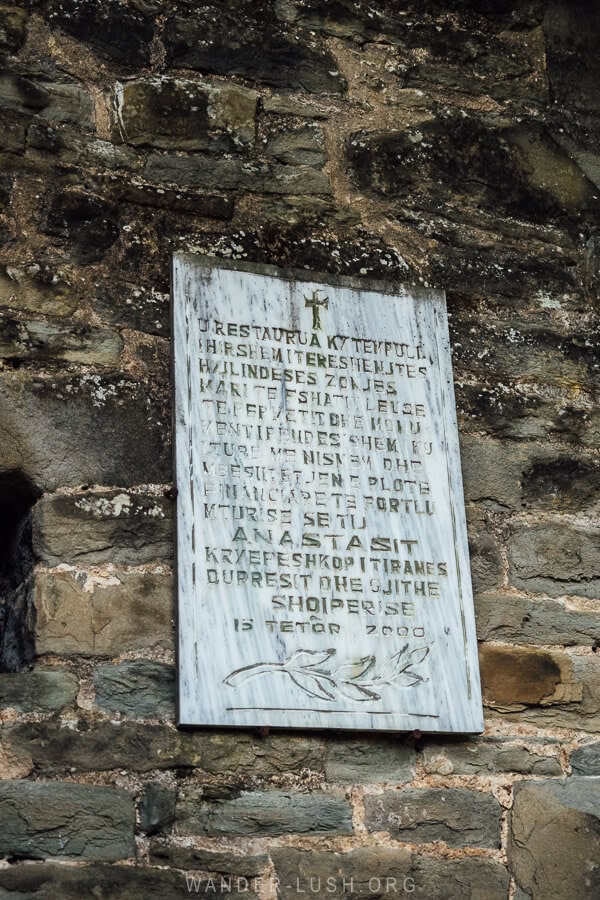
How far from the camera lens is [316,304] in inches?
145

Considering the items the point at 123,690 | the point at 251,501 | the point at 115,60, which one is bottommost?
the point at 123,690

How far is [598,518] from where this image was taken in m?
3.73

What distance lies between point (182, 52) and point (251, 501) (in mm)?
1267

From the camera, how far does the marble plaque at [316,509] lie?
3.25 meters

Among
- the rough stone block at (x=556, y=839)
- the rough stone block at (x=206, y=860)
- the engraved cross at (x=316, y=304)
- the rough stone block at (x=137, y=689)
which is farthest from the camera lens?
the engraved cross at (x=316, y=304)

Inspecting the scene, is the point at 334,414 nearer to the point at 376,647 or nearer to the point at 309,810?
the point at 376,647

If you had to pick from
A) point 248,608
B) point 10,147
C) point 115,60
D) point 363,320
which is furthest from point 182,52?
point 248,608

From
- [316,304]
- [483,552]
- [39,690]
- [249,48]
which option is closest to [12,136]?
[249,48]

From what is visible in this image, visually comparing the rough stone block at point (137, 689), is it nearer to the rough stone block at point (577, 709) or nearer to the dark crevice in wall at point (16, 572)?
the dark crevice in wall at point (16, 572)

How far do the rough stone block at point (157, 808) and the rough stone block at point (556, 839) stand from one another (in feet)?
2.52

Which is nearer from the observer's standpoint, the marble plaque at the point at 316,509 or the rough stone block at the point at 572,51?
the marble plaque at the point at 316,509

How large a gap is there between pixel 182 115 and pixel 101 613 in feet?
4.41

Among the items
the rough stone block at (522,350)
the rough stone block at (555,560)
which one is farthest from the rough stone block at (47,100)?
the rough stone block at (555,560)

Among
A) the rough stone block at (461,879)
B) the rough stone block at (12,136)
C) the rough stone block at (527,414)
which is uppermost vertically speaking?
the rough stone block at (12,136)
